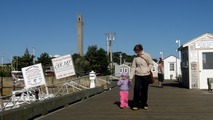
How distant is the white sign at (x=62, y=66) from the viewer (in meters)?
17.7

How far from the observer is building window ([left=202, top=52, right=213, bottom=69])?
20.9m

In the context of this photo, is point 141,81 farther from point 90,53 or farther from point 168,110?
point 90,53

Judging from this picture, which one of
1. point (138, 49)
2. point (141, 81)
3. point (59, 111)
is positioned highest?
point (138, 49)

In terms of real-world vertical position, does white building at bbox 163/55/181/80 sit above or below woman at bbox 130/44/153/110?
above

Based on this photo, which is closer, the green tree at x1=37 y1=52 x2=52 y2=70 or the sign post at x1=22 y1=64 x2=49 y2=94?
the sign post at x1=22 y1=64 x2=49 y2=94

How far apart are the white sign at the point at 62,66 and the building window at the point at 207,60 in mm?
8099

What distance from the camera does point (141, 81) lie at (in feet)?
37.3

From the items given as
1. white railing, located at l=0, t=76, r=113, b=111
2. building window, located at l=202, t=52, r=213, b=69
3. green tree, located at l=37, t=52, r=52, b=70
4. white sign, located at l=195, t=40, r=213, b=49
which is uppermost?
green tree, located at l=37, t=52, r=52, b=70

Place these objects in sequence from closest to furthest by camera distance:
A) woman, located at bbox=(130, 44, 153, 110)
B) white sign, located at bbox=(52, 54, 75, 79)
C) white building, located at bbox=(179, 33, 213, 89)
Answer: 1. woman, located at bbox=(130, 44, 153, 110)
2. white sign, located at bbox=(52, 54, 75, 79)
3. white building, located at bbox=(179, 33, 213, 89)

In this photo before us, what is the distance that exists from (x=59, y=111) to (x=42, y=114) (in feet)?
3.67

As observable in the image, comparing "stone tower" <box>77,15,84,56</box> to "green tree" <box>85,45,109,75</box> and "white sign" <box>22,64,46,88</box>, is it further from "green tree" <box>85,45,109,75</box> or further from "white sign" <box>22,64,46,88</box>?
"white sign" <box>22,64,46,88</box>

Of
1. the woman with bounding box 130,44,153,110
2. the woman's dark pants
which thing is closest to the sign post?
the woman's dark pants

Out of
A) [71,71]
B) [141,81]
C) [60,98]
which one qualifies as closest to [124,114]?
[141,81]

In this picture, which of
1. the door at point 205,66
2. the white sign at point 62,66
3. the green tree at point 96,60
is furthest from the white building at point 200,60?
the green tree at point 96,60
